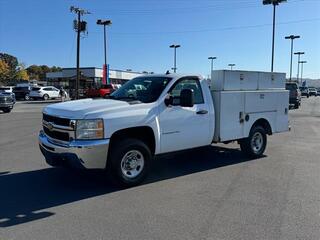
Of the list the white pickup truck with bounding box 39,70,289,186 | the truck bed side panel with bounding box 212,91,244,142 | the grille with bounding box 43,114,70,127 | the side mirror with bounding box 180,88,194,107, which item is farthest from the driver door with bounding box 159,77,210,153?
the grille with bounding box 43,114,70,127

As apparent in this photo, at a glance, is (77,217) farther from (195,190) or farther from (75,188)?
(195,190)

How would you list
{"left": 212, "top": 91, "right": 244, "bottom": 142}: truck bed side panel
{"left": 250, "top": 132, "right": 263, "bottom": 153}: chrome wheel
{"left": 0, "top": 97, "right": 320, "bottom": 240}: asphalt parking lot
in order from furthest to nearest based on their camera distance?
{"left": 250, "top": 132, "right": 263, "bottom": 153}: chrome wheel → {"left": 212, "top": 91, "right": 244, "bottom": 142}: truck bed side panel → {"left": 0, "top": 97, "right": 320, "bottom": 240}: asphalt parking lot

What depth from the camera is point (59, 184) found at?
6934mm

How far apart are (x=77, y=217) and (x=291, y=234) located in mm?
2768

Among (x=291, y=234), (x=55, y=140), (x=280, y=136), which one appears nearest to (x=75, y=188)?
(x=55, y=140)

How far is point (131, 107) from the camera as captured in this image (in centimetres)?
664

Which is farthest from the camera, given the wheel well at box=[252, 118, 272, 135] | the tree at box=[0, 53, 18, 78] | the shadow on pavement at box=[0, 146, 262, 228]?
the tree at box=[0, 53, 18, 78]

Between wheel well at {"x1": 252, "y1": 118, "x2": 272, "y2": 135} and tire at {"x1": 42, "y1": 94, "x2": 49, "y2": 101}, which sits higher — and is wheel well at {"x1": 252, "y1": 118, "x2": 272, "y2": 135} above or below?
above

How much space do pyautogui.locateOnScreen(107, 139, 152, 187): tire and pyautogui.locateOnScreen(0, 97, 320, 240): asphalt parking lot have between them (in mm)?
187

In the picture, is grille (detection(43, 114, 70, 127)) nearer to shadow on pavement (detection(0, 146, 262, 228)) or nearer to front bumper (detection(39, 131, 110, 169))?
front bumper (detection(39, 131, 110, 169))

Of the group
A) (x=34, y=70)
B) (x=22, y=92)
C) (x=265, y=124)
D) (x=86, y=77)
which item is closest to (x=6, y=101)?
(x=265, y=124)

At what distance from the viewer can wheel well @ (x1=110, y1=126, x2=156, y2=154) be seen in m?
6.55

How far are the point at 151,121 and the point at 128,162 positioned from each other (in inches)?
32.5

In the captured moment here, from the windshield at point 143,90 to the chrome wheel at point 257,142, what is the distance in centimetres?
304
